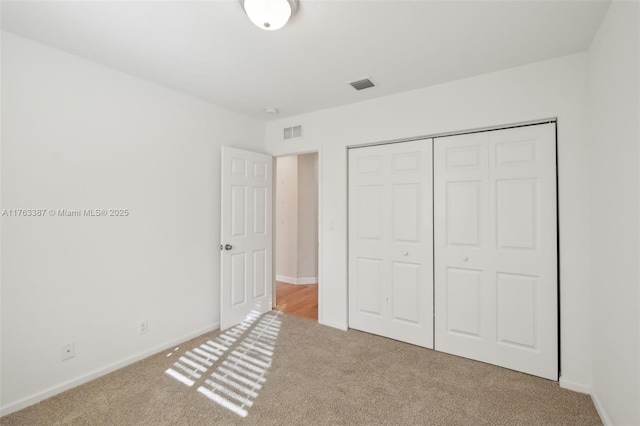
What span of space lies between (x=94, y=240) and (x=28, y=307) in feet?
1.85

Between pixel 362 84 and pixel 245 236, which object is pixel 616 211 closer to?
pixel 362 84

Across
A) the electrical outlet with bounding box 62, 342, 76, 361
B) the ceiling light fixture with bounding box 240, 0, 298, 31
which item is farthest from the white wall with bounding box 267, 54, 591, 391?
the electrical outlet with bounding box 62, 342, 76, 361

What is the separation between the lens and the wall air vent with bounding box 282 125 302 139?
346 centimetres

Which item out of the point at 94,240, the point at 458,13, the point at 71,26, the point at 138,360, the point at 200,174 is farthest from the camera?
the point at 200,174

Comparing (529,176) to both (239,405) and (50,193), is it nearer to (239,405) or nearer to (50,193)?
(239,405)

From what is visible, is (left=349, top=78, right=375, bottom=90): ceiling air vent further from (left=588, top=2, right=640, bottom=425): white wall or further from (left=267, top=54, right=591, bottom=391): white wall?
(left=588, top=2, right=640, bottom=425): white wall

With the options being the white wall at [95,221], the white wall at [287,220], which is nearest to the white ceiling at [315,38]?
the white wall at [95,221]

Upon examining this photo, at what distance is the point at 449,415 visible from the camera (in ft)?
5.98

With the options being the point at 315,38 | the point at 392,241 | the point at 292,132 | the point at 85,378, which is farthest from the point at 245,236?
the point at 315,38

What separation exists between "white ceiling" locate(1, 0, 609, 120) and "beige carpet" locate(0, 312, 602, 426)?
2477 mm

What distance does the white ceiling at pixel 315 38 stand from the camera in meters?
1.65

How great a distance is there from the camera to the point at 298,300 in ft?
13.8

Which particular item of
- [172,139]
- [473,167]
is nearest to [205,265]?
[172,139]

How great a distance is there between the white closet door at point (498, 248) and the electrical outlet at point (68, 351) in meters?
3.00
